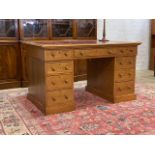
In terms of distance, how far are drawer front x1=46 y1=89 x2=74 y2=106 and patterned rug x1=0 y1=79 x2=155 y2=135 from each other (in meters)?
0.15

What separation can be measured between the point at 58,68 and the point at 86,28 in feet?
6.85

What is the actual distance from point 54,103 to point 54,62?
1.66 feet

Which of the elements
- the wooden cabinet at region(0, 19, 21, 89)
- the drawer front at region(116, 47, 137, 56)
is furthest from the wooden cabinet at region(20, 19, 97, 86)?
the drawer front at region(116, 47, 137, 56)

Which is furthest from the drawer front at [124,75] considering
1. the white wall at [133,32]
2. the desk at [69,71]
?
the white wall at [133,32]

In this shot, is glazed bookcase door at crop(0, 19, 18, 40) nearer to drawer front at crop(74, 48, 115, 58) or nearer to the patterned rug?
the patterned rug

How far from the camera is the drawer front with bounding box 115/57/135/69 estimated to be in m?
3.21

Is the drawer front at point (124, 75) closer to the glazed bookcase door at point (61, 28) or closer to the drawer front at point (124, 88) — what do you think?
the drawer front at point (124, 88)

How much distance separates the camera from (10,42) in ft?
13.0

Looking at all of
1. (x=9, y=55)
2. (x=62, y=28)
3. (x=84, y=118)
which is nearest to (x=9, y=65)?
(x=9, y=55)

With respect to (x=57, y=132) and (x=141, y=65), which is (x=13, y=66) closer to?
(x=57, y=132)

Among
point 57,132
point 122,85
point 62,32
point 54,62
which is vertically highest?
point 62,32

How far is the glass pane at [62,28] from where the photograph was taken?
429cm
